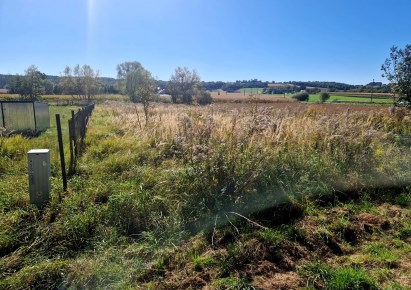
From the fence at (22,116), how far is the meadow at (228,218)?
745cm

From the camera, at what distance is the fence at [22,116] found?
39.5 feet

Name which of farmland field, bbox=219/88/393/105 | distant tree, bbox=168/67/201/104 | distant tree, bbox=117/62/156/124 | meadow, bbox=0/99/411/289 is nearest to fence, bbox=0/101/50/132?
distant tree, bbox=117/62/156/124

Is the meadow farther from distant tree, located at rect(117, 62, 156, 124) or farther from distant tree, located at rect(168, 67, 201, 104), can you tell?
distant tree, located at rect(168, 67, 201, 104)

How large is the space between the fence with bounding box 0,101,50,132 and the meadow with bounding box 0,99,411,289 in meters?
7.45

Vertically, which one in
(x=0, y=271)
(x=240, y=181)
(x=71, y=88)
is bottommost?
(x=0, y=271)

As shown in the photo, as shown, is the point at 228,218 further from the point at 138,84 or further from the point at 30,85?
the point at 30,85

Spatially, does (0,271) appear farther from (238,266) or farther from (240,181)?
(240,181)

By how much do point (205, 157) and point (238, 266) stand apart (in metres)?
1.87

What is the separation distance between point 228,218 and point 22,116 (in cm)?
1300

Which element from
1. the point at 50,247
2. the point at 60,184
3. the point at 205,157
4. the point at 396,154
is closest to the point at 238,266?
the point at 205,157

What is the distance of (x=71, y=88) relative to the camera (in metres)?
64.2

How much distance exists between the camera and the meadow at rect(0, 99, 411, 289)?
2.74m

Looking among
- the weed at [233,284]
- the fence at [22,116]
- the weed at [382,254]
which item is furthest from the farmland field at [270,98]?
the fence at [22,116]

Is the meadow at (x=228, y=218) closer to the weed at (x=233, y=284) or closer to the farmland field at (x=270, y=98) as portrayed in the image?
the weed at (x=233, y=284)
